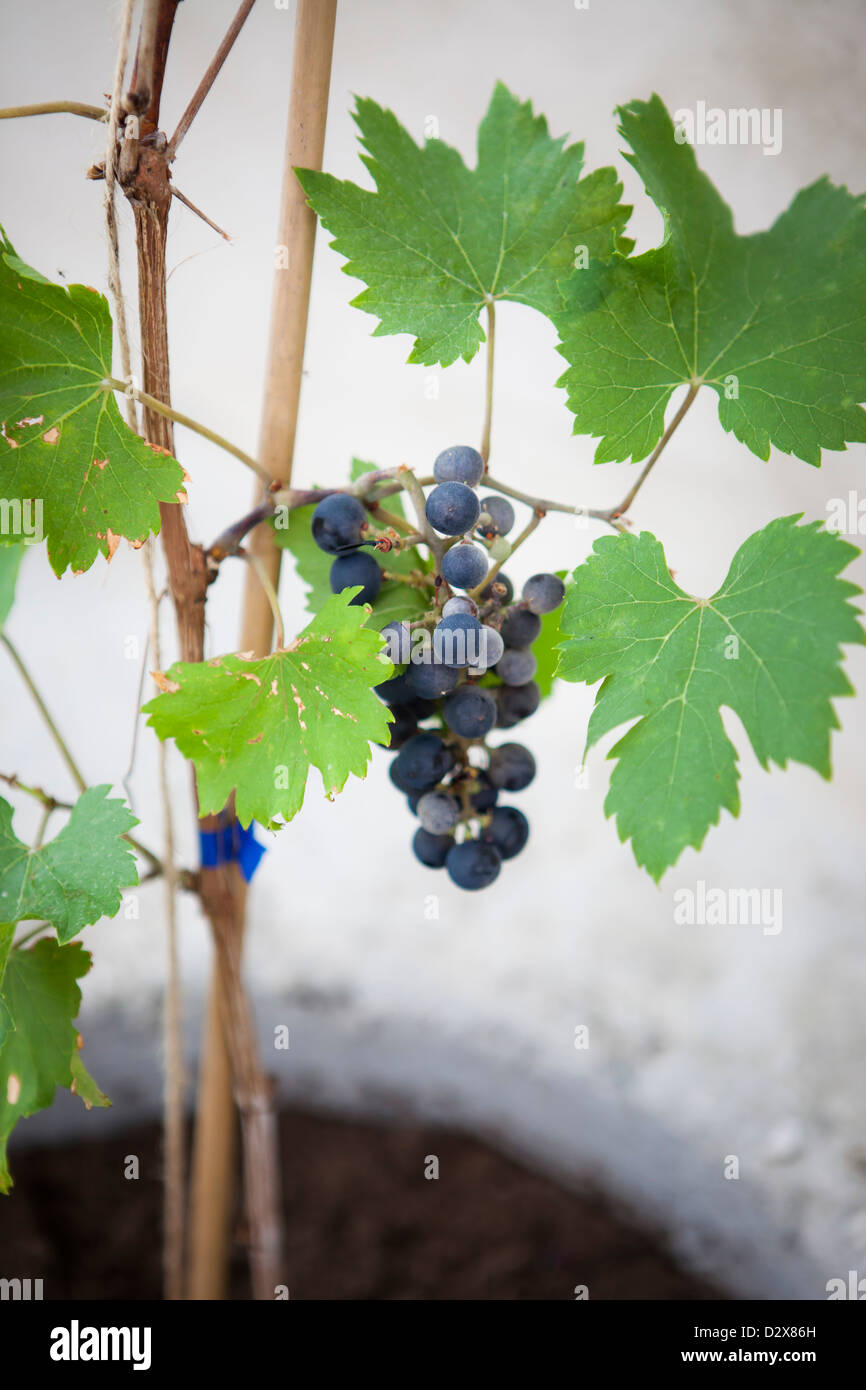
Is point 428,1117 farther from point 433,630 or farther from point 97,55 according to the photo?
point 97,55

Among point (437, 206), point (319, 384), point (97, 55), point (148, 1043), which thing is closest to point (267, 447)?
point (437, 206)

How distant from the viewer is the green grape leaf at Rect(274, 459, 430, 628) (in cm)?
54

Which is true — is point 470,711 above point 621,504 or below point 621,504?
below

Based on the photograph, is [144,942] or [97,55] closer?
[97,55]

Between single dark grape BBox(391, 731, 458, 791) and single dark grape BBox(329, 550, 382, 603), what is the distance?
94 mm

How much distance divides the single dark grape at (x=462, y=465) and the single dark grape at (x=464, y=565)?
0.04m

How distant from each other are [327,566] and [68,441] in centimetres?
18

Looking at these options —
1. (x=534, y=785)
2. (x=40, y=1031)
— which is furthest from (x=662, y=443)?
(x=534, y=785)

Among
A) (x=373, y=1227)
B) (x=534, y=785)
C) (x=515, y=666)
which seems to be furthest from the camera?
(x=534, y=785)

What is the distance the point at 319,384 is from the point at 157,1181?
910 mm

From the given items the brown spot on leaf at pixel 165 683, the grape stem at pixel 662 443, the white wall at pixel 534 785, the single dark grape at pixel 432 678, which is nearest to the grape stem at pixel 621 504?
the grape stem at pixel 662 443

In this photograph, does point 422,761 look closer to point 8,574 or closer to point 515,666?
point 515,666

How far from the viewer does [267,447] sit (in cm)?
60

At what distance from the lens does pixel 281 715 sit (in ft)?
1.59
